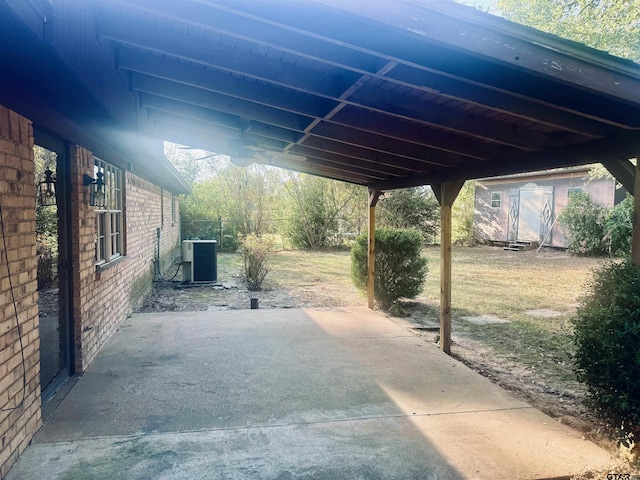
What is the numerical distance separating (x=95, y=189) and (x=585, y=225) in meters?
15.5

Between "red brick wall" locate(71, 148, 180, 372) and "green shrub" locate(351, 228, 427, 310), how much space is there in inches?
164

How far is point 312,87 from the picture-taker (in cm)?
326

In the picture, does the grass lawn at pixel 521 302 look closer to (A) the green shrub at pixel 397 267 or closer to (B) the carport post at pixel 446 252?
(B) the carport post at pixel 446 252

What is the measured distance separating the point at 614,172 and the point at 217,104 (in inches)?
138

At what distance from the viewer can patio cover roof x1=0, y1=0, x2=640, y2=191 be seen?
2.05 m

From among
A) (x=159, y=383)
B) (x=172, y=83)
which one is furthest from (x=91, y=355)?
(x=172, y=83)

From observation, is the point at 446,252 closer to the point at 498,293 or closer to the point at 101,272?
the point at 101,272

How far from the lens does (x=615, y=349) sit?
113 inches

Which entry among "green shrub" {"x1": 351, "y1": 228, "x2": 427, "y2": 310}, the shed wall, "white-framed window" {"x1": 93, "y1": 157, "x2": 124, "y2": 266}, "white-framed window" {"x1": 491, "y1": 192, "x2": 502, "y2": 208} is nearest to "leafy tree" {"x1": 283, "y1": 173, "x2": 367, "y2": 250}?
the shed wall

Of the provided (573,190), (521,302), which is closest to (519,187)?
(573,190)

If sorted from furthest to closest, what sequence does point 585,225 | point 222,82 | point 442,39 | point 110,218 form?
1. point 585,225
2. point 110,218
3. point 222,82
4. point 442,39

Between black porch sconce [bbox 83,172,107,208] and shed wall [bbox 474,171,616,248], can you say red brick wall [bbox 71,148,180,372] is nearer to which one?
black porch sconce [bbox 83,172,107,208]

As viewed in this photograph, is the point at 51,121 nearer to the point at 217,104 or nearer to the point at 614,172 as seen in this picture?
the point at 217,104

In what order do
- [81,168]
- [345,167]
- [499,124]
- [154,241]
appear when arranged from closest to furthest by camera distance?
[499,124] < [81,168] < [345,167] < [154,241]
